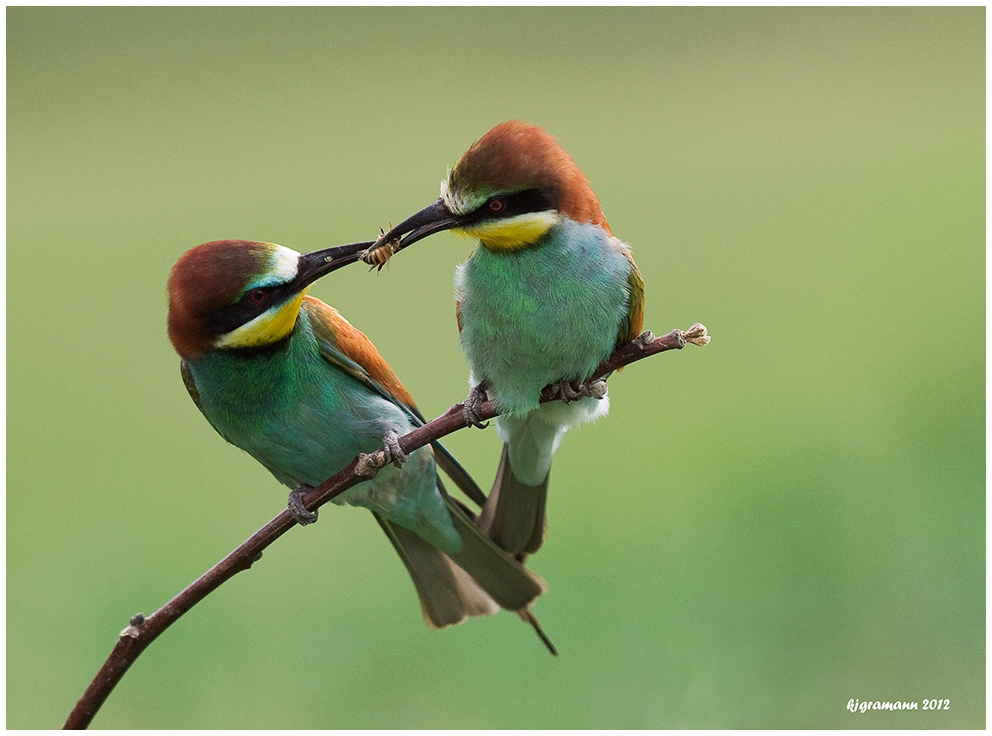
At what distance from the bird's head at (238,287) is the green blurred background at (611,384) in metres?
0.91

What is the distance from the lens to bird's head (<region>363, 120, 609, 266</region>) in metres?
1.47

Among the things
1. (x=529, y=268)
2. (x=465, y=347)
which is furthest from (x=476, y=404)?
(x=529, y=268)

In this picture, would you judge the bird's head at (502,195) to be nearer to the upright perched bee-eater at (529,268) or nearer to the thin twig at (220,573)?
the upright perched bee-eater at (529,268)

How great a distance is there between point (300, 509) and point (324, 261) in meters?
0.37

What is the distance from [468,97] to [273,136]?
0.72m

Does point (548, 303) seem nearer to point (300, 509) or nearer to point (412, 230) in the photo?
point (412, 230)

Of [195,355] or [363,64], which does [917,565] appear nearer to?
[195,355]

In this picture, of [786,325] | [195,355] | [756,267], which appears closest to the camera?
[195,355]

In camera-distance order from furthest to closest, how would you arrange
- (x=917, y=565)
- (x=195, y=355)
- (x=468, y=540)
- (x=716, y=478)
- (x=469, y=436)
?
1. (x=469, y=436)
2. (x=716, y=478)
3. (x=917, y=565)
4. (x=468, y=540)
5. (x=195, y=355)

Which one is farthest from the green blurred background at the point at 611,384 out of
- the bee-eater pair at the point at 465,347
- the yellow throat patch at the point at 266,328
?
the yellow throat patch at the point at 266,328

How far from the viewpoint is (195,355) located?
179 cm

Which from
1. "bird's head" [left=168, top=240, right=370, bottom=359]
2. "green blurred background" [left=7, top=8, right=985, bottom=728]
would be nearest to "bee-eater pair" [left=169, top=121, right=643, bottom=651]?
"bird's head" [left=168, top=240, right=370, bottom=359]

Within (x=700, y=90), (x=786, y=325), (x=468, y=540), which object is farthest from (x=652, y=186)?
(x=468, y=540)

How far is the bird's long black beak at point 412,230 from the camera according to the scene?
1475 mm
